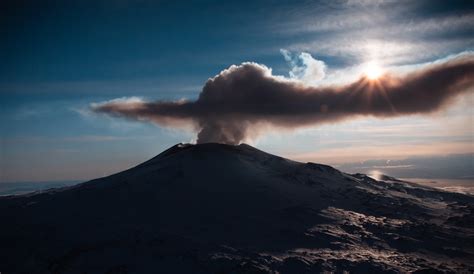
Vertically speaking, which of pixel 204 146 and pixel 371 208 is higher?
pixel 204 146

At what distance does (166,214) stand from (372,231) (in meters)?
44.1

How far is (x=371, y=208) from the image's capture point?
107125 millimetres

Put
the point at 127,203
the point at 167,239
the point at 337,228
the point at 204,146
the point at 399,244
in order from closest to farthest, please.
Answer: the point at 167,239 < the point at 399,244 < the point at 337,228 < the point at 127,203 < the point at 204,146

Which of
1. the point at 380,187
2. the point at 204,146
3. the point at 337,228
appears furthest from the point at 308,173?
the point at 337,228

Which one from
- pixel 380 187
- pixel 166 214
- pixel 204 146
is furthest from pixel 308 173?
pixel 166 214

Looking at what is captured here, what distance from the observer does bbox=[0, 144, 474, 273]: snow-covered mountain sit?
66938 millimetres

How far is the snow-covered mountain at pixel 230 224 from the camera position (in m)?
66.9

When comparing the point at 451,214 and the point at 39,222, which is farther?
the point at 451,214

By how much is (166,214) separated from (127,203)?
12.9 metres

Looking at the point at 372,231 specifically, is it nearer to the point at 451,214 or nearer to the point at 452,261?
the point at 452,261

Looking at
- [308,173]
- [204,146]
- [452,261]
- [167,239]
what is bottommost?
[452,261]

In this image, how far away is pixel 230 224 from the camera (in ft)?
279

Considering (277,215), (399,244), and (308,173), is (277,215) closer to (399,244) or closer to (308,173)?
(399,244)

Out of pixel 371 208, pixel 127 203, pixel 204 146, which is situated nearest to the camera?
pixel 127 203
